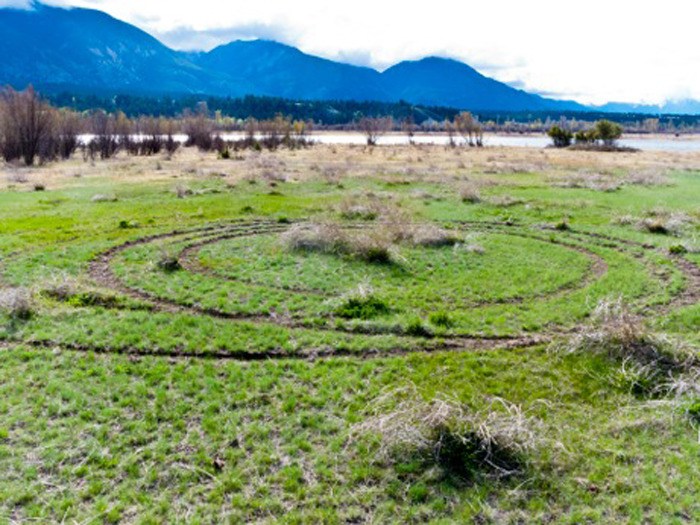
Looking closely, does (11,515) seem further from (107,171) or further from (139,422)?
(107,171)

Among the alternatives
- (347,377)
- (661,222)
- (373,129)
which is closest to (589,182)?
(661,222)

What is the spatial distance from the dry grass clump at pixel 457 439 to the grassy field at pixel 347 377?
3cm

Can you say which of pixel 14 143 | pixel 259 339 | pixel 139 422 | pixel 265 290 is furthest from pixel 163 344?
pixel 14 143

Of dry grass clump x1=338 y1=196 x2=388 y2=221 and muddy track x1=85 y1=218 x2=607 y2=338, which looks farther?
dry grass clump x1=338 y1=196 x2=388 y2=221

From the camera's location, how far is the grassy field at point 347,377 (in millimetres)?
Answer: 7371

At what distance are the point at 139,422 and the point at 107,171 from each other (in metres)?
52.5

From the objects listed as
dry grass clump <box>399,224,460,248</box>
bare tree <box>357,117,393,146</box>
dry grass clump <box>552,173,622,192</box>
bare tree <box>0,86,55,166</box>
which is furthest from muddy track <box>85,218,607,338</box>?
bare tree <box>357,117,393,146</box>

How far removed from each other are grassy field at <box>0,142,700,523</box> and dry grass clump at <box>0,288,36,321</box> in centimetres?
6

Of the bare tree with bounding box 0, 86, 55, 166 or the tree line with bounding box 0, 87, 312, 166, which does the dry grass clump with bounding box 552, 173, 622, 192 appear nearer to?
the tree line with bounding box 0, 87, 312, 166

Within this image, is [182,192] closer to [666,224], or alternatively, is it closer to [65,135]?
[666,224]

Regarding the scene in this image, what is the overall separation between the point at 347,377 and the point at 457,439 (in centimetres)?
310

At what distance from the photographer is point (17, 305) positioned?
522 inches

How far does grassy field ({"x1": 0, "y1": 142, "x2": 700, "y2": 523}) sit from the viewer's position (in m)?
7.37

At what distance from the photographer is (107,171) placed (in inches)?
2178
